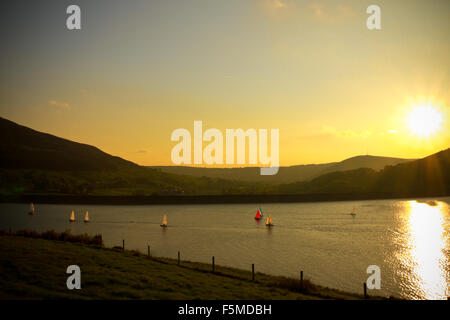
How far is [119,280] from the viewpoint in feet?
76.6

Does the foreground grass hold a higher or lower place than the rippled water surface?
higher

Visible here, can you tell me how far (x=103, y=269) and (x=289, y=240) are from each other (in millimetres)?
47873

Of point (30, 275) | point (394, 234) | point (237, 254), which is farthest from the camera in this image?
point (394, 234)

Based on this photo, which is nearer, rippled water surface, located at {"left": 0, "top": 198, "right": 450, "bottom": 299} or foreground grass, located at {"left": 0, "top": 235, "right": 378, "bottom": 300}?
foreground grass, located at {"left": 0, "top": 235, "right": 378, "bottom": 300}

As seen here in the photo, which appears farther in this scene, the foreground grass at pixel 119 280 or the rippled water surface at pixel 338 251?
the rippled water surface at pixel 338 251

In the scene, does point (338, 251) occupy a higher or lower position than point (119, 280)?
lower

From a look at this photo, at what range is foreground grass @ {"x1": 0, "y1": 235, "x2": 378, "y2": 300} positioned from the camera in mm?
20016

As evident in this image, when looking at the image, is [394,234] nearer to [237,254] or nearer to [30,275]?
[237,254]

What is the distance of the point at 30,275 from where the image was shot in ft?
73.4

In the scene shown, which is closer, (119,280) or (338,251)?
(119,280)

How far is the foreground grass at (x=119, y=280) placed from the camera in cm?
2002

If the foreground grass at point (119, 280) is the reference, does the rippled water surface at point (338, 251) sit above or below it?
below
